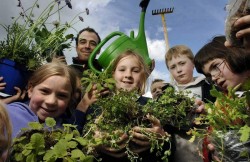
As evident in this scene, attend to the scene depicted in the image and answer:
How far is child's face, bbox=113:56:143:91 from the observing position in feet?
7.43

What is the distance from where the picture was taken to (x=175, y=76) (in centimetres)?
340

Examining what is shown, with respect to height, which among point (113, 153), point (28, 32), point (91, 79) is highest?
point (28, 32)

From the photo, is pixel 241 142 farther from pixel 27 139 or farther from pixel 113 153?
pixel 27 139

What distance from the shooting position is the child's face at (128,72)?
89.1 inches

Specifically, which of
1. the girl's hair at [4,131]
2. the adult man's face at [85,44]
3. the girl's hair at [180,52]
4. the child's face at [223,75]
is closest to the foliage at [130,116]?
the girl's hair at [4,131]

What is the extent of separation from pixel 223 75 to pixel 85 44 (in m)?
1.60

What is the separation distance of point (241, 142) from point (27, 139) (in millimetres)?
811

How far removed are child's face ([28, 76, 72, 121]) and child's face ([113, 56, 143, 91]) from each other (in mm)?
394

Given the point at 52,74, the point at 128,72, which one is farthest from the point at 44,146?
the point at 128,72

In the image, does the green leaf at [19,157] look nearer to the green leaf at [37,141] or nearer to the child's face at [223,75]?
the green leaf at [37,141]

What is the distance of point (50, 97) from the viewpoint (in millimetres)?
2059

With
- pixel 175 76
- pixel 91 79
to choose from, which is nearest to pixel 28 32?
pixel 91 79

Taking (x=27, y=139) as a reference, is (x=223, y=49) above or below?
above

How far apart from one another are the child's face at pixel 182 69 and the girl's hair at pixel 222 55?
83 centimetres
